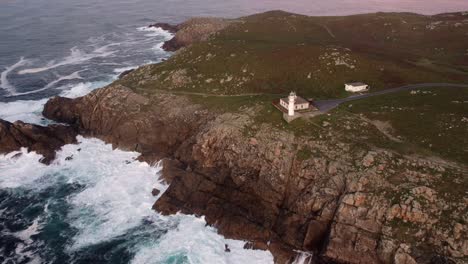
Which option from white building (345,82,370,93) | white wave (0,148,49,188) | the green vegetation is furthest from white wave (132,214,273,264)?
white building (345,82,370,93)

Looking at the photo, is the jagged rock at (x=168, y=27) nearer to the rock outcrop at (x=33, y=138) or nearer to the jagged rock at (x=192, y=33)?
the jagged rock at (x=192, y=33)

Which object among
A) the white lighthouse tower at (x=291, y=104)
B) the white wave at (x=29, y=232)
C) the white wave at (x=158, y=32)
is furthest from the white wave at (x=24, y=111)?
the white wave at (x=158, y=32)

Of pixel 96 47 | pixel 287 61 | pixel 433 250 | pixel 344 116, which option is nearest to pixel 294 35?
pixel 287 61

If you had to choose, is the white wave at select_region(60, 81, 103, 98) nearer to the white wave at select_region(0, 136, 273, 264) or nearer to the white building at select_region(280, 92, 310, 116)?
the white wave at select_region(0, 136, 273, 264)

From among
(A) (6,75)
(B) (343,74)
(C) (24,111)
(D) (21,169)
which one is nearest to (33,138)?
(D) (21,169)

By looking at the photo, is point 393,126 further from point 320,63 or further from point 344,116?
point 320,63
